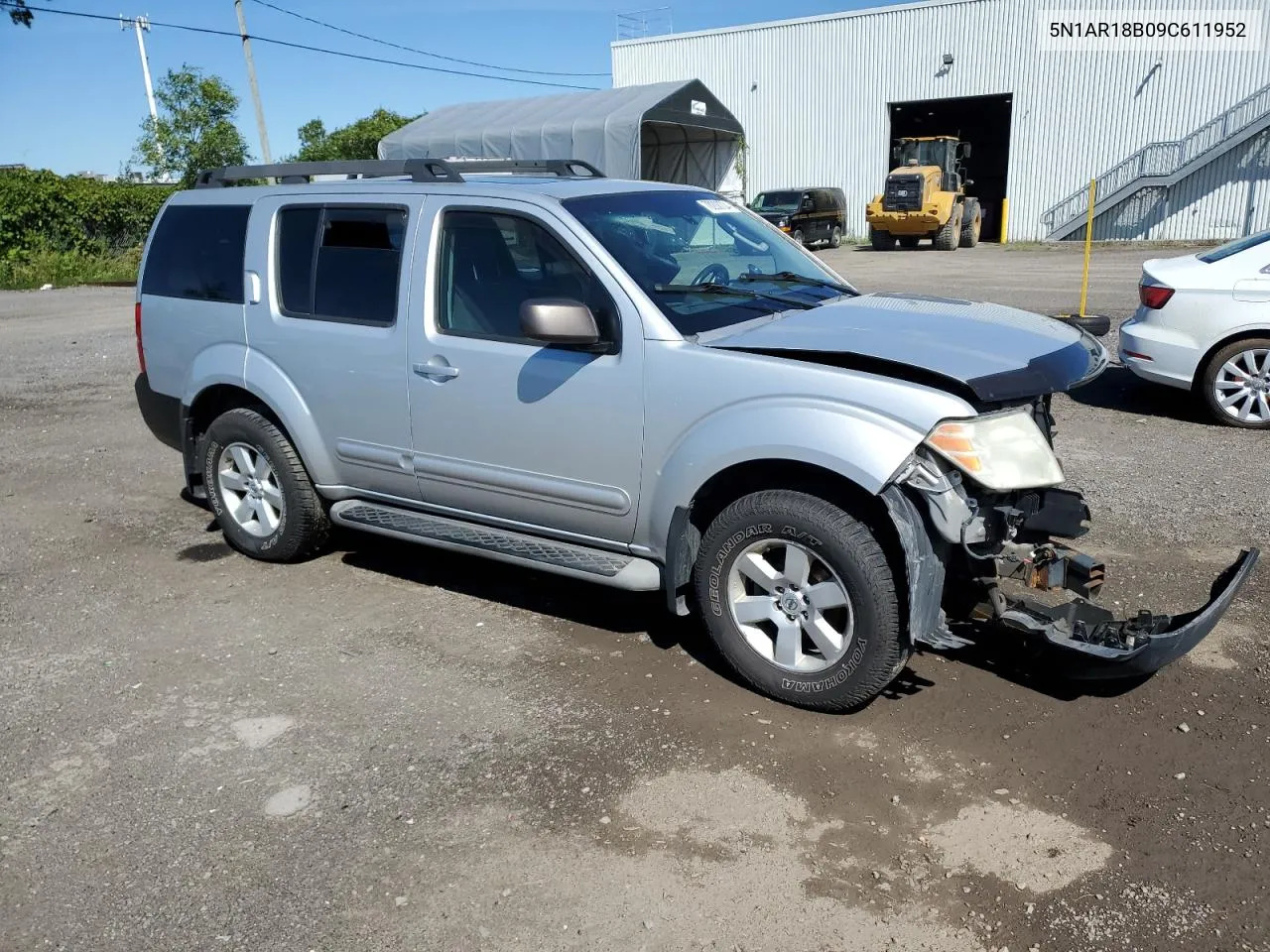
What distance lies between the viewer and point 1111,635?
12.2 feet

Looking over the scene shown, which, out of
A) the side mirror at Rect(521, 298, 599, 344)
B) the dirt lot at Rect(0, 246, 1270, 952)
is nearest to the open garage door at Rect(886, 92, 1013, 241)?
the dirt lot at Rect(0, 246, 1270, 952)

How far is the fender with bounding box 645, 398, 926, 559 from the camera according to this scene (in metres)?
3.65

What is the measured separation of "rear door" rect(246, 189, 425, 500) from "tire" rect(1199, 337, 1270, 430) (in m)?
6.13

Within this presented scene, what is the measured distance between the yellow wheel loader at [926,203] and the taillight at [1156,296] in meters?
22.6

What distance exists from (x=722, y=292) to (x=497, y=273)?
1.00m

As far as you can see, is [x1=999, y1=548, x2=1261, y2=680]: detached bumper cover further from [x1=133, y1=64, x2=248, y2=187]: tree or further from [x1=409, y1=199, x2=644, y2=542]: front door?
[x1=133, y1=64, x2=248, y2=187]: tree

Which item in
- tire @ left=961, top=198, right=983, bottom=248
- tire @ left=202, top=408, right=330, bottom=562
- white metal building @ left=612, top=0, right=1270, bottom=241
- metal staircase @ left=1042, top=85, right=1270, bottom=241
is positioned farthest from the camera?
tire @ left=961, top=198, right=983, bottom=248

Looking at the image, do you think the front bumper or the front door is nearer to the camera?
the front bumper

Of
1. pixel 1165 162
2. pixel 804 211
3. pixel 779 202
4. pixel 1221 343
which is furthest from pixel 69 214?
pixel 1165 162

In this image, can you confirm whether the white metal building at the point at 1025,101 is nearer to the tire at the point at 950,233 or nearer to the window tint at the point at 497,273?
the tire at the point at 950,233

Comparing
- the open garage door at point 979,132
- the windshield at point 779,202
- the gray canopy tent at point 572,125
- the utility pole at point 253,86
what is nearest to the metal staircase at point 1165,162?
the open garage door at point 979,132

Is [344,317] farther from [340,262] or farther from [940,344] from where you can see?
[940,344]

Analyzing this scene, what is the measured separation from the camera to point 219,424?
5.68 m

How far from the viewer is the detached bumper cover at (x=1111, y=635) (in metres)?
3.58
